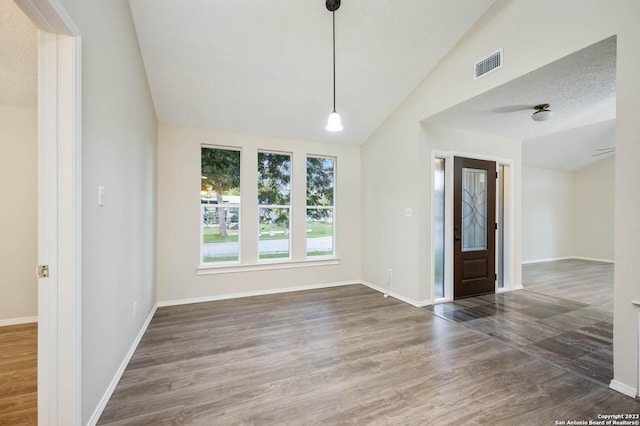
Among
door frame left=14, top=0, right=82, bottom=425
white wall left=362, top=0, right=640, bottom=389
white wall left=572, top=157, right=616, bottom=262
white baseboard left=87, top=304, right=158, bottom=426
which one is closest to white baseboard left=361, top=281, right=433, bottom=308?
white wall left=362, top=0, right=640, bottom=389

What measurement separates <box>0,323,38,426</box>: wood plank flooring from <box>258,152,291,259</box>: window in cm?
280

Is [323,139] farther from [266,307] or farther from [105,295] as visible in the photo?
[105,295]

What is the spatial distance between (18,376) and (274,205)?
3390 mm

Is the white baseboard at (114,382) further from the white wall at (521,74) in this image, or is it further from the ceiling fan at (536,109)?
the ceiling fan at (536,109)

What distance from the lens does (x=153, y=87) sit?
3469 mm

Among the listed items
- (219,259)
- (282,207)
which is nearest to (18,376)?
(219,259)

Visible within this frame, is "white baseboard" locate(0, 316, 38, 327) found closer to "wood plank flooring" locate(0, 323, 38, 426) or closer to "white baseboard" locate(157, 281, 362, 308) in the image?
"wood plank flooring" locate(0, 323, 38, 426)

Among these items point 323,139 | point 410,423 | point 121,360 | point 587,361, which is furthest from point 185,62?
point 587,361

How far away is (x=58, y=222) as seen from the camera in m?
1.46

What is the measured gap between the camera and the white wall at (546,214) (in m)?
7.63

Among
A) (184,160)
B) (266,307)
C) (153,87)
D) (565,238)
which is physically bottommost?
(266,307)

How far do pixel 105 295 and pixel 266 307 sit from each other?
229cm

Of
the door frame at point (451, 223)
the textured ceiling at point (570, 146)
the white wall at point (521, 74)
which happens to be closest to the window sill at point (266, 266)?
the white wall at point (521, 74)

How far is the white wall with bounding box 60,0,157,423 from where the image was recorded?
5.48 feet
